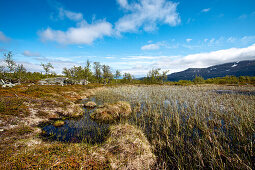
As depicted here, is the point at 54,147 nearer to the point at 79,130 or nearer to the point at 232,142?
the point at 79,130

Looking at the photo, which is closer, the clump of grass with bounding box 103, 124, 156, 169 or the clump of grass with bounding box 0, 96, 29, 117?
the clump of grass with bounding box 103, 124, 156, 169

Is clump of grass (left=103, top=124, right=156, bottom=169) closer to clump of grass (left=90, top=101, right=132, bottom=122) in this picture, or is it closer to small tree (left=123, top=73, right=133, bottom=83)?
clump of grass (left=90, top=101, right=132, bottom=122)

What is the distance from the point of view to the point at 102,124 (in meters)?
12.0

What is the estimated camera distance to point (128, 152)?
628 centimetres

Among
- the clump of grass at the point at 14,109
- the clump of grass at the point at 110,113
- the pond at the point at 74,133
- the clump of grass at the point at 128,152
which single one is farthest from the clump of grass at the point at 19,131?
the clump of grass at the point at 128,152

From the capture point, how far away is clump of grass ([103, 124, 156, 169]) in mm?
5621

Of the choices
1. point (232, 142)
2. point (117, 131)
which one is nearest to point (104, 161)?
point (117, 131)

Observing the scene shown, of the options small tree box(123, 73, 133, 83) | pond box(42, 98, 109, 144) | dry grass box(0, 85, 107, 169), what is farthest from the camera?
small tree box(123, 73, 133, 83)

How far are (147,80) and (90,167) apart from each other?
105494 mm

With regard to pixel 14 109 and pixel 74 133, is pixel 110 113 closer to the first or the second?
pixel 74 133

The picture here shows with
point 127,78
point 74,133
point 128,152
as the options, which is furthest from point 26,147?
point 127,78

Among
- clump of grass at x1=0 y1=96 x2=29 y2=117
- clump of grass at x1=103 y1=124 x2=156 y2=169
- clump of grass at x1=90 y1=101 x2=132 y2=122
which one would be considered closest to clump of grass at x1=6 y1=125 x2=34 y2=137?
clump of grass at x1=0 y1=96 x2=29 y2=117

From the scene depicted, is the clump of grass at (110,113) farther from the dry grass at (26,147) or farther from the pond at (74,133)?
the dry grass at (26,147)

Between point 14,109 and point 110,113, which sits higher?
point 14,109
